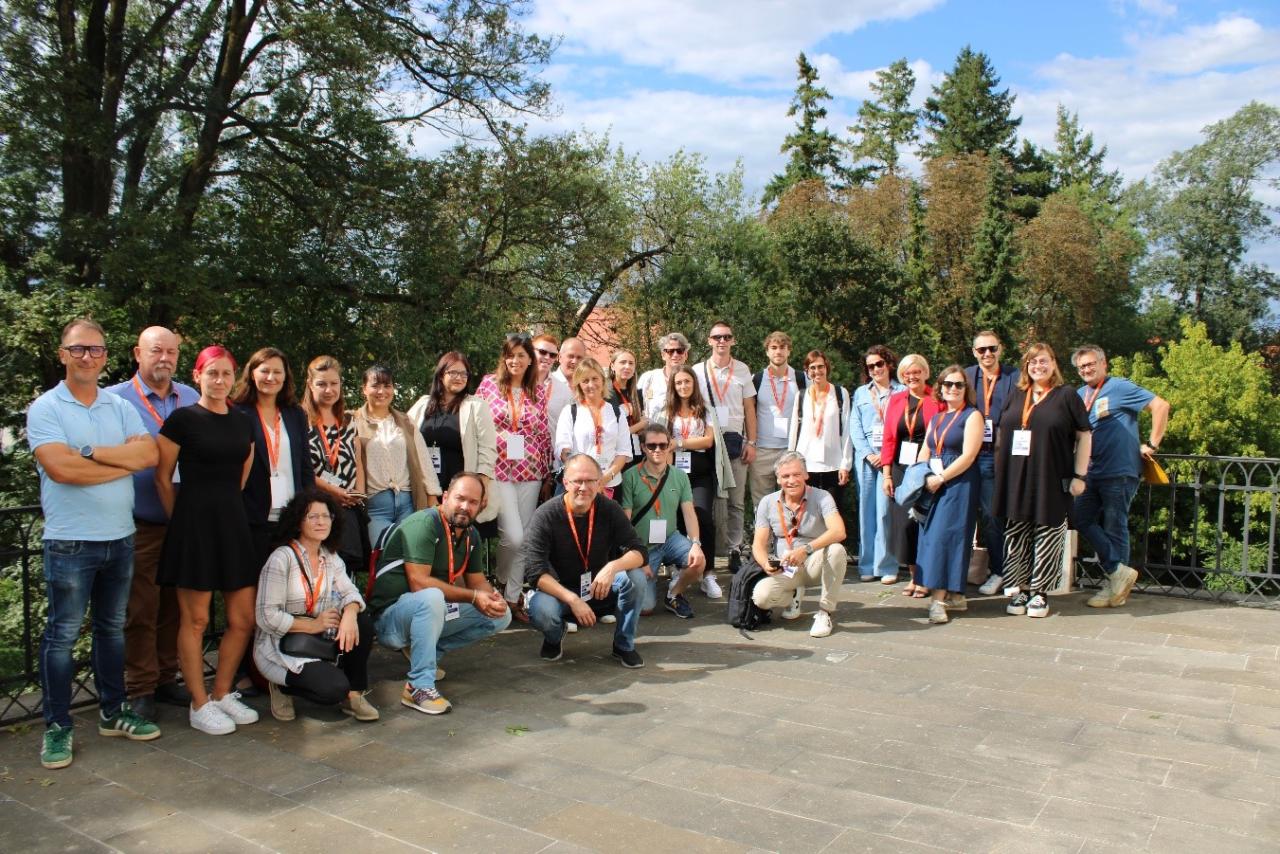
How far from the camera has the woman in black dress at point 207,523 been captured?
170 inches

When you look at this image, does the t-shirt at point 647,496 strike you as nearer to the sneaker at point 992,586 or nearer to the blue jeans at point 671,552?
the blue jeans at point 671,552

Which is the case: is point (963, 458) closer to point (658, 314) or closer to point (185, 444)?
point (185, 444)

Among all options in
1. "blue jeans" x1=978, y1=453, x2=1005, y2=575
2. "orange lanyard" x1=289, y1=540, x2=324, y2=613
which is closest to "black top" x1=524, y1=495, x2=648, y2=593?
"orange lanyard" x1=289, y1=540, x2=324, y2=613

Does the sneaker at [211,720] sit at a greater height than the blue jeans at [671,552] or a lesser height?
lesser

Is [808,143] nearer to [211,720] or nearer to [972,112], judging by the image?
[972,112]

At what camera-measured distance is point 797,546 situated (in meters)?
6.25

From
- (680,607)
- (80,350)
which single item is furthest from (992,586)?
(80,350)

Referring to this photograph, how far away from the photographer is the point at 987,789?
3.74 metres

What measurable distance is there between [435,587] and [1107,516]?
480 cm

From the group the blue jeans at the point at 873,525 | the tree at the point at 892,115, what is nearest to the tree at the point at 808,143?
the tree at the point at 892,115

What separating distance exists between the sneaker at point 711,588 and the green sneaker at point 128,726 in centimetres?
395

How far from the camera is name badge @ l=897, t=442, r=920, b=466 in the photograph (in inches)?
271

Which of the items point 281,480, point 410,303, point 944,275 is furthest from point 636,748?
point 944,275

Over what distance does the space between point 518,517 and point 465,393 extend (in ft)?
2.96
